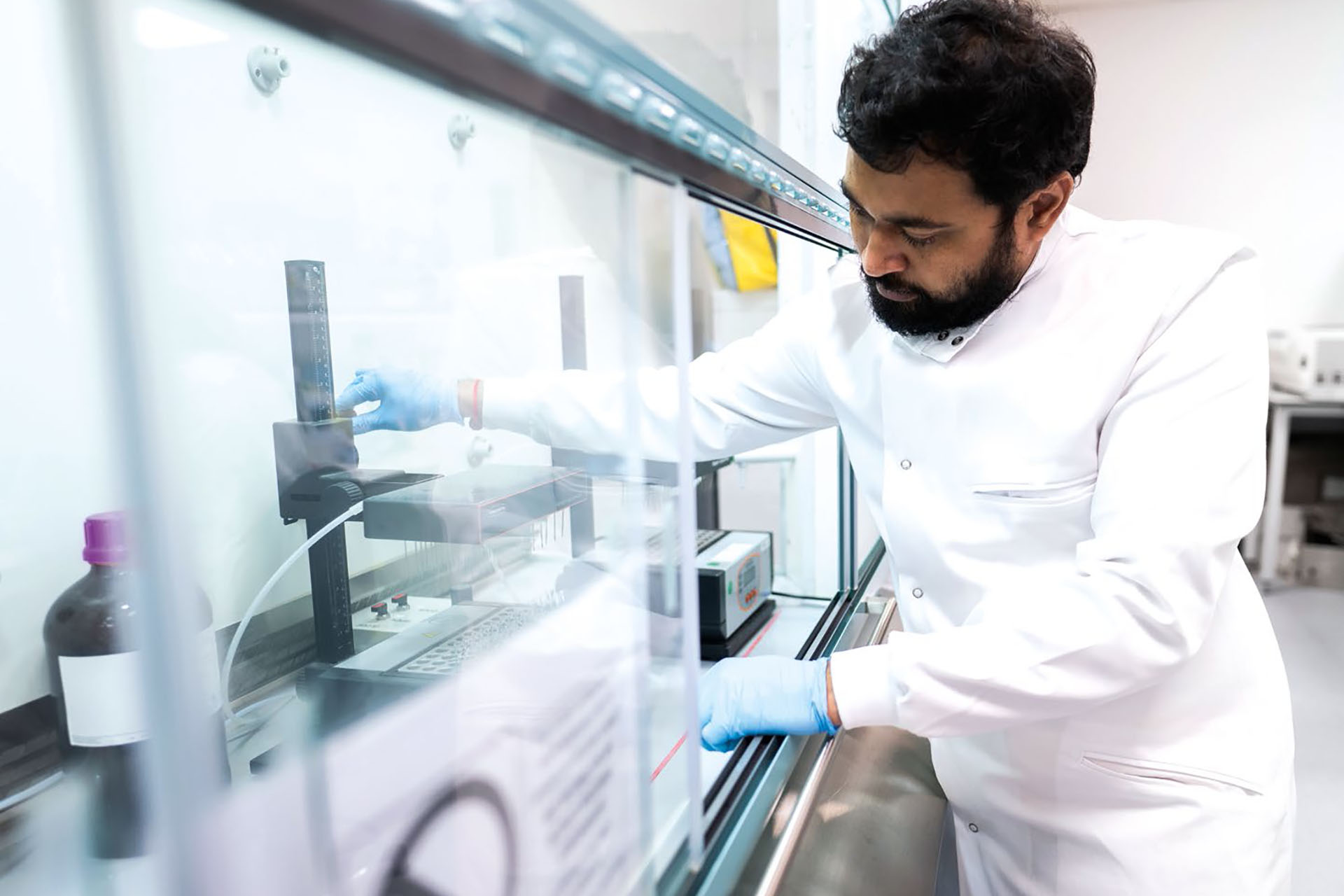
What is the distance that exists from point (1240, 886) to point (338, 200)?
1.13 metres

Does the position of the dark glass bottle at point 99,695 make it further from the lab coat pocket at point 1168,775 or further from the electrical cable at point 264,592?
the lab coat pocket at point 1168,775

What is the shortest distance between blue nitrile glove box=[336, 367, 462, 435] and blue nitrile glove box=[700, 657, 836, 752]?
0.46 metres

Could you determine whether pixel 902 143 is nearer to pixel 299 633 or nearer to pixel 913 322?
pixel 913 322

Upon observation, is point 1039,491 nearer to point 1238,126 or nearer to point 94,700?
point 94,700

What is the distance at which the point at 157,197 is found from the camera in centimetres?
29

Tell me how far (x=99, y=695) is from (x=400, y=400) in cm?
32

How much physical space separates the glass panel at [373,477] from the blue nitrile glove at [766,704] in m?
0.19

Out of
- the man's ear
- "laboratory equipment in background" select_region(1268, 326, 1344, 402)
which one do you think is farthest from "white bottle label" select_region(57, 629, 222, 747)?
"laboratory equipment in background" select_region(1268, 326, 1344, 402)

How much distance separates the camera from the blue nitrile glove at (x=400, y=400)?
71cm

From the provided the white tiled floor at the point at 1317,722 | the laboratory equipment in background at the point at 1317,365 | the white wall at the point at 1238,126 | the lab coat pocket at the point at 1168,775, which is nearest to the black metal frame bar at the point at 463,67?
the lab coat pocket at the point at 1168,775

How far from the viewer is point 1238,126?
3.81 meters

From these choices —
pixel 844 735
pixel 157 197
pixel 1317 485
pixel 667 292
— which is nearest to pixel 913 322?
pixel 667 292

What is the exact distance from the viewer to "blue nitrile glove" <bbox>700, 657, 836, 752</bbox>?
96 centimetres

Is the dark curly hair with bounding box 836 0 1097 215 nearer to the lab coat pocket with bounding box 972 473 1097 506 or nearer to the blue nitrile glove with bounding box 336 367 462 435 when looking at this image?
the lab coat pocket with bounding box 972 473 1097 506
